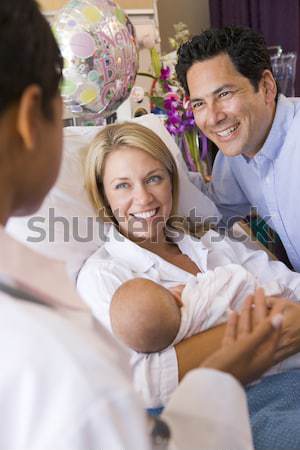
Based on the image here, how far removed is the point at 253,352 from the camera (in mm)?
872

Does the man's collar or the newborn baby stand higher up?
the man's collar

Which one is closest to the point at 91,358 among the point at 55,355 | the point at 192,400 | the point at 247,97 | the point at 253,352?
the point at 55,355

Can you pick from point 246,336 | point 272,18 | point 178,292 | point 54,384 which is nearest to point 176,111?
point 178,292

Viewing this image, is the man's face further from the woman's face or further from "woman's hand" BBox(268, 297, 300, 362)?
"woman's hand" BBox(268, 297, 300, 362)

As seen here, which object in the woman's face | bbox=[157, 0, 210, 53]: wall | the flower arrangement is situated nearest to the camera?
the woman's face

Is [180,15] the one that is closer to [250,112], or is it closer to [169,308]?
[250,112]

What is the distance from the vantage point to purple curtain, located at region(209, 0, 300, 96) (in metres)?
4.02

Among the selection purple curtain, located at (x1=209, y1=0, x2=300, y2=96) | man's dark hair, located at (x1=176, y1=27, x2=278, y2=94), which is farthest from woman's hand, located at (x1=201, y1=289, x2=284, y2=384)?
purple curtain, located at (x1=209, y1=0, x2=300, y2=96)

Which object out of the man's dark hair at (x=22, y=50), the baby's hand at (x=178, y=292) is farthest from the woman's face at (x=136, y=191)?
the man's dark hair at (x=22, y=50)

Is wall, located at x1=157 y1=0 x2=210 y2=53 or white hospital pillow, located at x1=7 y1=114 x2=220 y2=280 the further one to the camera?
wall, located at x1=157 y1=0 x2=210 y2=53

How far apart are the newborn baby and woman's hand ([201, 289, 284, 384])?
1.12ft

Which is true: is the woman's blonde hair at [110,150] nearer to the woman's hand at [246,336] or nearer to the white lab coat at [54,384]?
the woman's hand at [246,336]

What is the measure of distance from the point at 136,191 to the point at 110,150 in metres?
0.14

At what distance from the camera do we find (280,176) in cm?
173
